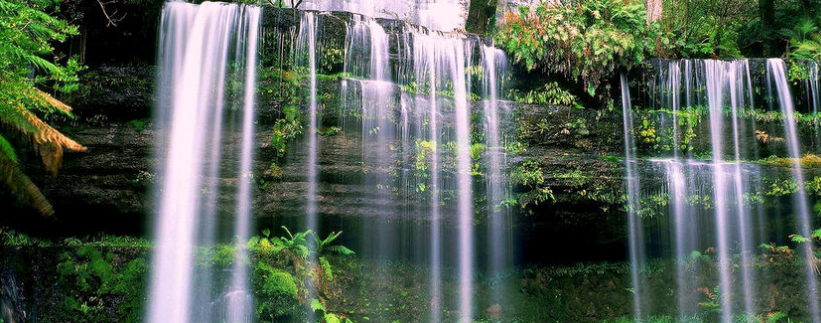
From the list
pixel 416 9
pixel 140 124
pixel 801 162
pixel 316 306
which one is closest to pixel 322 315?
pixel 316 306

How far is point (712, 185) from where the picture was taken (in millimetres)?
8938

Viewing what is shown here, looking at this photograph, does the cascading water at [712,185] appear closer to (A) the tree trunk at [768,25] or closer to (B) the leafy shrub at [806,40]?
(B) the leafy shrub at [806,40]

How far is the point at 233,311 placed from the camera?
8086 millimetres

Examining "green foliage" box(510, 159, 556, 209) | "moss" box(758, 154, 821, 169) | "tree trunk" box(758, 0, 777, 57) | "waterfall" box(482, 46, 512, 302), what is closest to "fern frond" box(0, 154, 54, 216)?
"waterfall" box(482, 46, 512, 302)

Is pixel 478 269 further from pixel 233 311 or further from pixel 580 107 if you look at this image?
pixel 233 311

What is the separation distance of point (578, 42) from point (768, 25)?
16.3 feet

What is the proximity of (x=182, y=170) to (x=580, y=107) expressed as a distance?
5937 millimetres

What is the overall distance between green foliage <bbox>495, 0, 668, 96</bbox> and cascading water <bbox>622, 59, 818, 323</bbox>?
1.78ft

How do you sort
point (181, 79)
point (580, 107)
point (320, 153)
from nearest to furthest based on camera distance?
point (181, 79), point (320, 153), point (580, 107)

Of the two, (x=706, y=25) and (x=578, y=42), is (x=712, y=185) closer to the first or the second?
(x=578, y=42)

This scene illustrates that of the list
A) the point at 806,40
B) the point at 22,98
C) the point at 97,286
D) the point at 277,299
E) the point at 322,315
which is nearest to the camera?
the point at 22,98

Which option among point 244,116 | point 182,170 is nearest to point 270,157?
point 244,116

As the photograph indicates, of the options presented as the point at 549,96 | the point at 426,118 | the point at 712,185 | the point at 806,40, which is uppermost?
the point at 806,40

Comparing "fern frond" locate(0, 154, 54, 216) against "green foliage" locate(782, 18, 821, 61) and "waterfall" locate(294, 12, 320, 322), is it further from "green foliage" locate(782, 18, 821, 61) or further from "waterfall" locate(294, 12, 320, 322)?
"green foliage" locate(782, 18, 821, 61)
